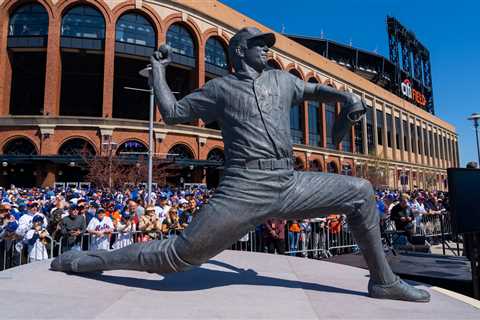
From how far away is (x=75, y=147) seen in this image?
23.5 m

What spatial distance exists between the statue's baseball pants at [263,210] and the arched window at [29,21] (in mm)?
26475

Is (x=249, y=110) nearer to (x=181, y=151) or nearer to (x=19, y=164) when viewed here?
(x=181, y=151)

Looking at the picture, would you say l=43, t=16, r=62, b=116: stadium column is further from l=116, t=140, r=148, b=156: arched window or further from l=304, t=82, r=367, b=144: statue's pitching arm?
l=304, t=82, r=367, b=144: statue's pitching arm

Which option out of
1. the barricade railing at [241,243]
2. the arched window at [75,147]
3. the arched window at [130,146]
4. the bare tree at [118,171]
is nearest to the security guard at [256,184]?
the barricade railing at [241,243]

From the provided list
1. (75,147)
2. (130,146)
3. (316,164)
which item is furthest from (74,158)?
(316,164)

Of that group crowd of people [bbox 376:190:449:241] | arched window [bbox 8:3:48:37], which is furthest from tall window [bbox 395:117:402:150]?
arched window [bbox 8:3:48:37]

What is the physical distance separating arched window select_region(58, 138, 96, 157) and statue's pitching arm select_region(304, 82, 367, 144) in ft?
73.9

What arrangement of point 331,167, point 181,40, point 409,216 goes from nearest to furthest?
point 409,216 → point 181,40 → point 331,167

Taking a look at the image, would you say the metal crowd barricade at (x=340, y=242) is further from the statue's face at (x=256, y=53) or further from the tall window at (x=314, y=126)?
the tall window at (x=314, y=126)

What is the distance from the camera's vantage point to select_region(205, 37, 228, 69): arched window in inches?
1156

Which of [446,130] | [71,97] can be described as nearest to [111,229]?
[71,97]

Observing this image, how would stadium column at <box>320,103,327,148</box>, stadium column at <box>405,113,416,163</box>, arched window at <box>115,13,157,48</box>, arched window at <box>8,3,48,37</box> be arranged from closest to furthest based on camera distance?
arched window at <box>8,3,48,37</box> → arched window at <box>115,13,157,48</box> → stadium column at <box>320,103,327,148</box> → stadium column at <box>405,113,416,163</box>

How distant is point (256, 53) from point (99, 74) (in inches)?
1172

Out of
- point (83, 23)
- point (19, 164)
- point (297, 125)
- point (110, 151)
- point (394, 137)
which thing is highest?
point (83, 23)
